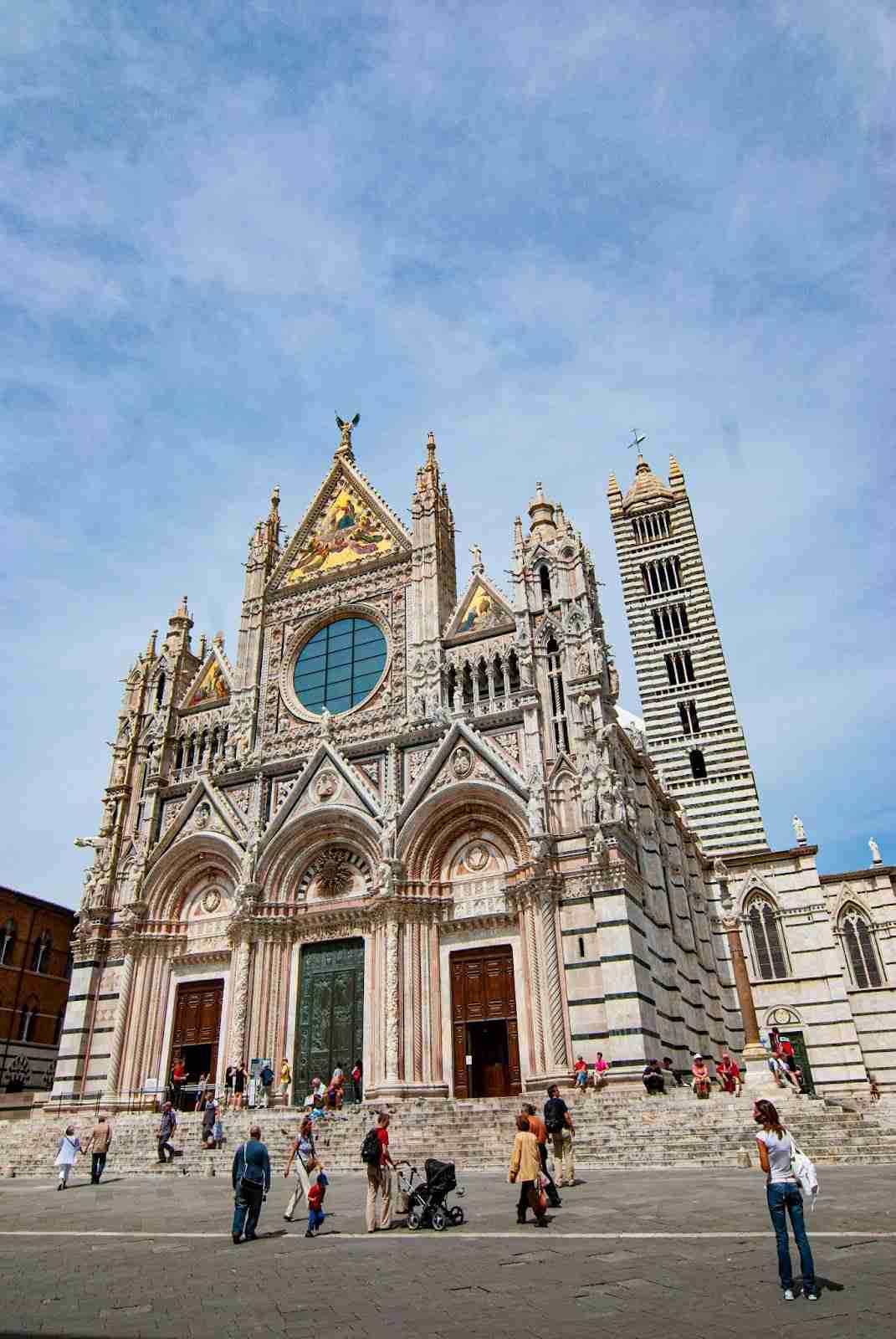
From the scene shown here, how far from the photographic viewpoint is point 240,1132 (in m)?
20.5

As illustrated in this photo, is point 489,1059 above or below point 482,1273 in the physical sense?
above

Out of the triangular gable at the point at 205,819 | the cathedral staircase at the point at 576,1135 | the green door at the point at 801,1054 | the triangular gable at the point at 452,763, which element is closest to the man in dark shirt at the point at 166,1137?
the cathedral staircase at the point at 576,1135

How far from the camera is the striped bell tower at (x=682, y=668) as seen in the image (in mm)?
42188

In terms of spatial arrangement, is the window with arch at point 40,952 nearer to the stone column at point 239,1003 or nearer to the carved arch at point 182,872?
the carved arch at point 182,872

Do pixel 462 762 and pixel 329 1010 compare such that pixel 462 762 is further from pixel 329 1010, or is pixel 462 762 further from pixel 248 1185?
pixel 248 1185

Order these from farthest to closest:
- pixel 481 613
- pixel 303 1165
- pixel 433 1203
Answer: pixel 481 613, pixel 303 1165, pixel 433 1203

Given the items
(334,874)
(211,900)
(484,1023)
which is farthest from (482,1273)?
(211,900)

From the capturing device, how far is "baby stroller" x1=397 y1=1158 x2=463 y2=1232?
10.4m

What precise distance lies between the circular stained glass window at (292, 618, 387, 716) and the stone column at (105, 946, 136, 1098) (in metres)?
9.97

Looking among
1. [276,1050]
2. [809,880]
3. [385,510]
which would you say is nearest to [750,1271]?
[276,1050]

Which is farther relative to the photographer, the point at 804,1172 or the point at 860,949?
the point at 860,949

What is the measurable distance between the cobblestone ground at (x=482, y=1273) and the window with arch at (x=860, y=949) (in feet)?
86.4

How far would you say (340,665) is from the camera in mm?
31688

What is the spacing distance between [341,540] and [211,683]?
24.4 feet
